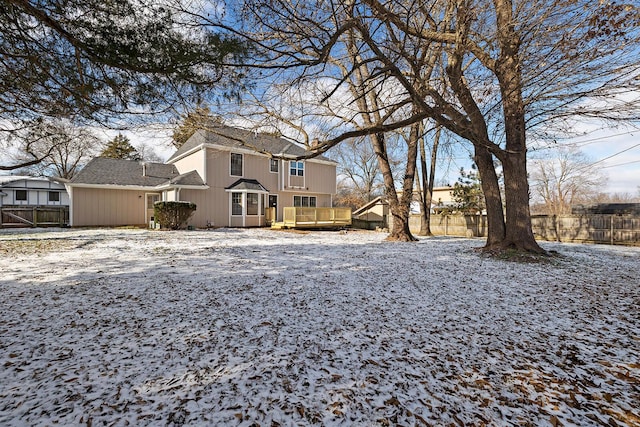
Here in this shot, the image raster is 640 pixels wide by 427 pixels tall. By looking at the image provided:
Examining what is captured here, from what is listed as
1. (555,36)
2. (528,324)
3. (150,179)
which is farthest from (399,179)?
(528,324)

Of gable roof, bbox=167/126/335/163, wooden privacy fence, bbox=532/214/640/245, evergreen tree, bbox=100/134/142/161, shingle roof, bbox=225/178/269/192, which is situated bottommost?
wooden privacy fence, bbox=532/214/640/245

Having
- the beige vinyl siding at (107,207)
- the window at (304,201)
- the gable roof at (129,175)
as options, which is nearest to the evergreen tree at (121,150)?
the gable roof at (129,175)

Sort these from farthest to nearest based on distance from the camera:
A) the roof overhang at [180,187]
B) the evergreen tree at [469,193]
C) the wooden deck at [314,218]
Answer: the wooden deck at [314,218], the roof overhang at [180,187], the evergreen tree at [469,193]

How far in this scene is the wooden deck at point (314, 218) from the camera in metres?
15.5

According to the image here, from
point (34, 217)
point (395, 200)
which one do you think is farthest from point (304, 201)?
point (34, 217)

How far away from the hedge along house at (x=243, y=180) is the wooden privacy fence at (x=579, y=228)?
8722 mm

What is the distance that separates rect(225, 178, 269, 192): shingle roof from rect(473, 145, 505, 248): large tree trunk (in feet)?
39.8

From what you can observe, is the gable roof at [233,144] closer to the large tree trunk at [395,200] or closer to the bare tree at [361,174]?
the large tree trunk at [395,200]

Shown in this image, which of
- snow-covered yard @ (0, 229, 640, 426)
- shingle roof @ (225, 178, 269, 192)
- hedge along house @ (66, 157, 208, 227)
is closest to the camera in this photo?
snow-covered yard @ (0, 229, 640, 426)

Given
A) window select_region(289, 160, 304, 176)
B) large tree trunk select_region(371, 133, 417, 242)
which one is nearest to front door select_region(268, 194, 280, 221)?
window select_region(289, 160, 304, 176)

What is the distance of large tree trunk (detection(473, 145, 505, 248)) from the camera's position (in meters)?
7.74

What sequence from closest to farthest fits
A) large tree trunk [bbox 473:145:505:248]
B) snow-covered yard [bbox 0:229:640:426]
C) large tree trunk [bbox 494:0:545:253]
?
snow-covered yard [bbox 0:229:640:426]
large tree trunk [bbox 494:0:545:253]
large tree trunk [bbox 473:145:505:248]

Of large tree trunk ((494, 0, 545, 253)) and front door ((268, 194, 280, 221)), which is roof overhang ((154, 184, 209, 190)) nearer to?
front door ((268, 194, 280, 221))

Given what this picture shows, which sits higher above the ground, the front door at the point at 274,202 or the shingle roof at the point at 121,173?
the shingle roof at the point at 121,173
